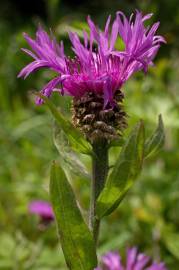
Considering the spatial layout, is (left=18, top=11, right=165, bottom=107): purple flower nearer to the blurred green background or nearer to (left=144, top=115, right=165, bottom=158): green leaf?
(left=144, top=115, right=165, bottom=158): green leaf

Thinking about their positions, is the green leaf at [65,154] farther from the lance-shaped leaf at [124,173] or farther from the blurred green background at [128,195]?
the blurred green background at [128,195]

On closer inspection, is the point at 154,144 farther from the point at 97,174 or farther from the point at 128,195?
the point at 128,195

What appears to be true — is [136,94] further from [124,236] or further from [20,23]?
[20,23]

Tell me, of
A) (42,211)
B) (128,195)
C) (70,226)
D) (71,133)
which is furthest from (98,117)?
(128,195)

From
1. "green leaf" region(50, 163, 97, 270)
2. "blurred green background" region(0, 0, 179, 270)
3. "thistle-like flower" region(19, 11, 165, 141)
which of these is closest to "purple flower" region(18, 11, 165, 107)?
"thistle-like flower" region(19, 11, 165, 141)

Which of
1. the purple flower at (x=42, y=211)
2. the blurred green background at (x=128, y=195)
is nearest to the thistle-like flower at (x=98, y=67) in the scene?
the blurred green background at (x=128, y=195)

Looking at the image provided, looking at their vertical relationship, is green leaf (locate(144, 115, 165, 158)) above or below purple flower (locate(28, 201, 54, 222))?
above
